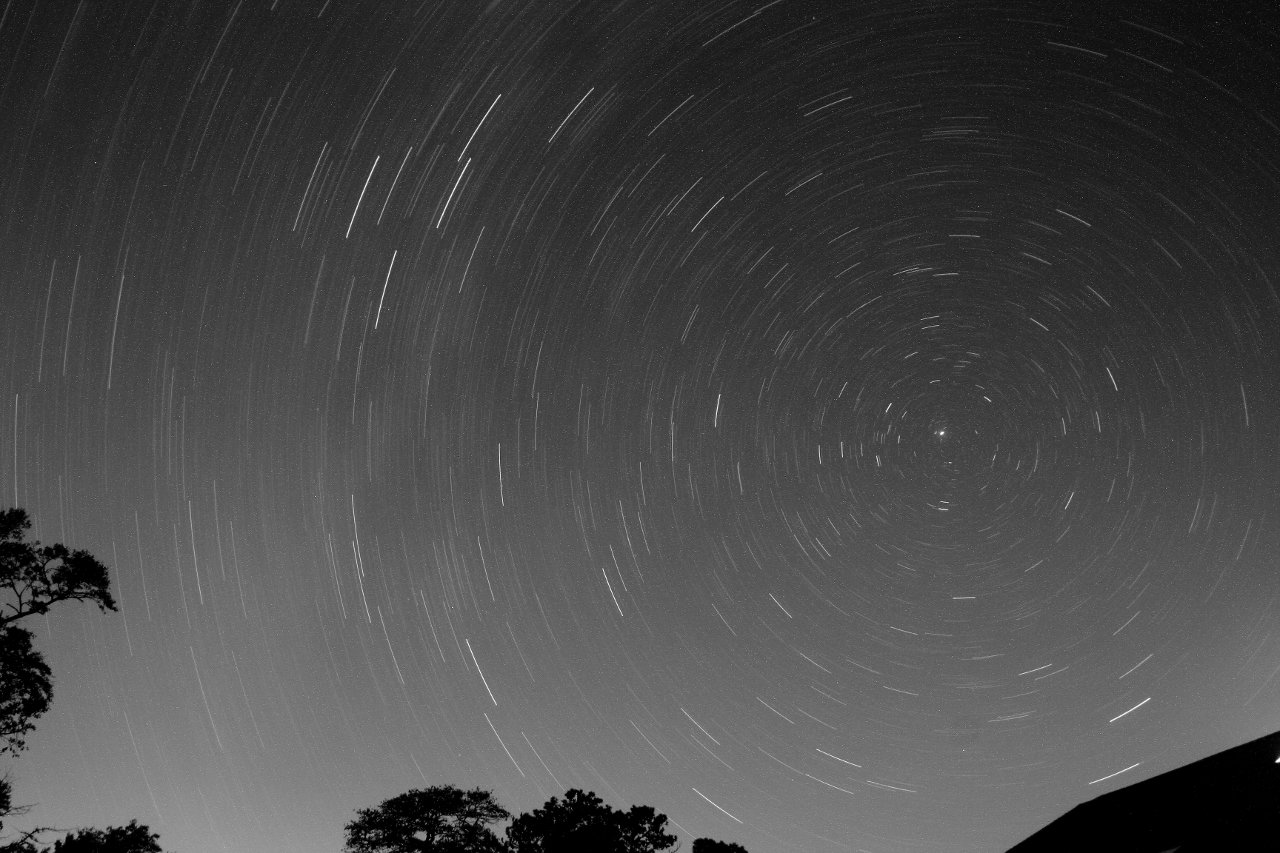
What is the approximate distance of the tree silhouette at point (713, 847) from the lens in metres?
19.6

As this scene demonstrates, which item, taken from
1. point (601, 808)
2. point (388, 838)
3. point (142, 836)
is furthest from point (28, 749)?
point (601, 808)

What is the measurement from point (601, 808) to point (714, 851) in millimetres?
3250

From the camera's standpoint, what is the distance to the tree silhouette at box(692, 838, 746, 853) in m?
19.6

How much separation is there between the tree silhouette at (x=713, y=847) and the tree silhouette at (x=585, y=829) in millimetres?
1095

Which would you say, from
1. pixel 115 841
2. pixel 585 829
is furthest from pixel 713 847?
pixel 115 841

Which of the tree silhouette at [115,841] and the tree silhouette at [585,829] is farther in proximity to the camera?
the tree silhouette at [585,829]

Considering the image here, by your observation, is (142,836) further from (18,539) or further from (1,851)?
(18,539)

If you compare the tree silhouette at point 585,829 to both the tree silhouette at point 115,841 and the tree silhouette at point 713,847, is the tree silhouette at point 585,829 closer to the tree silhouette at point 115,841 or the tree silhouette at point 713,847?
the tree silhouette at point 713,847

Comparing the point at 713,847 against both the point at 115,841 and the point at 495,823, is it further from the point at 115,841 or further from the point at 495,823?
the point at 115,841

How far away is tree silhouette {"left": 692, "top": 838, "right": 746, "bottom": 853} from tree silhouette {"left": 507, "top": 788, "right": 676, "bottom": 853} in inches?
43.1

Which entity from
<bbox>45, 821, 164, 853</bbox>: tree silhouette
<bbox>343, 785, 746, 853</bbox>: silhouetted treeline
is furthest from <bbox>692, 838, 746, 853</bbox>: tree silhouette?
<bbox>45, 821, 164, 853</bbox>: tree silhouette

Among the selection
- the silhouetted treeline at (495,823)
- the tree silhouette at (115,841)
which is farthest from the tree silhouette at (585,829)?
the tree silhouette at (115,841)

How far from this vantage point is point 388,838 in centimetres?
2002

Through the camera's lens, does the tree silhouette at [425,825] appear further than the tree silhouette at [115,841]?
Yes
